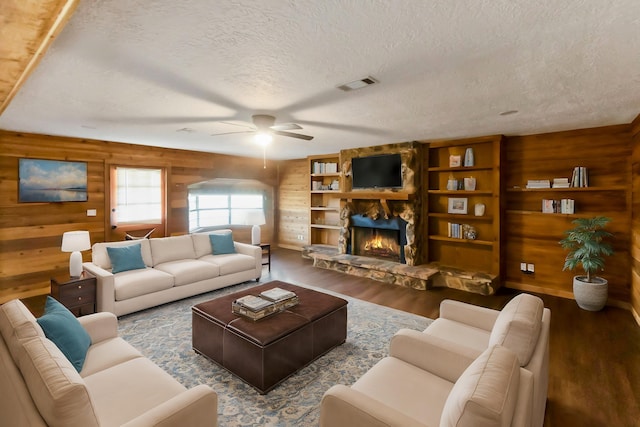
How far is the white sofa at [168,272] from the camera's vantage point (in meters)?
3.57

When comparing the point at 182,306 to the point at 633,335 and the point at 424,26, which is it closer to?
the point at 424,26

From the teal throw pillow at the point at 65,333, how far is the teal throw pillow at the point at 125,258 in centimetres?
218

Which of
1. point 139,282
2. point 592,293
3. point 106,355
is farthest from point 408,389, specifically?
point 592,293

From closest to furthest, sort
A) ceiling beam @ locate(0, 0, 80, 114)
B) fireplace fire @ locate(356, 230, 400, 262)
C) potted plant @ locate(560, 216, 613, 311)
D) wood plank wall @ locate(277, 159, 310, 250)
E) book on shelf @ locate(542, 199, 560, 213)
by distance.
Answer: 1. ceiling beam @ locate(0, 0, 80, 114)
2. potted plant @ locate(560, 216, 613, 311)
3. book on shelf @ locate(542, 199, 560, 213)
4. fireplace fire @ locate(356, 230, 400, 262)
5. wood plank wall @ locate(277, 159, 310, 250)

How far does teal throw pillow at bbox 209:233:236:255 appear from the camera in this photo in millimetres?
5098

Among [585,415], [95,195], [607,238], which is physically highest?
[95,195]

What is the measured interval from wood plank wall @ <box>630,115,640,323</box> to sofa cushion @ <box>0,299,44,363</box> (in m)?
5.66

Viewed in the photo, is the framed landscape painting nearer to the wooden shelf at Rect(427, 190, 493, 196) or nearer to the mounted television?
the mounted television

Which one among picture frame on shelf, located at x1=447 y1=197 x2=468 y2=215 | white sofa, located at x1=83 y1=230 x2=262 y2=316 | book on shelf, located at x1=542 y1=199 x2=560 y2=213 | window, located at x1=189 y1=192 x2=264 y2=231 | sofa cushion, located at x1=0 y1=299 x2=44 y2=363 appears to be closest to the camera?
sofa cushion, located at x1=0 y1=299 x2=44 y2=363

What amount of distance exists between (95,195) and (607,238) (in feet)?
25.9

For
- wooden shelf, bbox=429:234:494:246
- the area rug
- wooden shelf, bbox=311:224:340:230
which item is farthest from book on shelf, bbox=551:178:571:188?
wooden shelf, bbox=311:224:340:230

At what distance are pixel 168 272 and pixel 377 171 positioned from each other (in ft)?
13.1

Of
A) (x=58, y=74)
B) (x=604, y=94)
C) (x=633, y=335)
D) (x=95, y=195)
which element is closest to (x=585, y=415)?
(x=633, y=335)

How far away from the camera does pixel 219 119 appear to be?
11.8 ft
